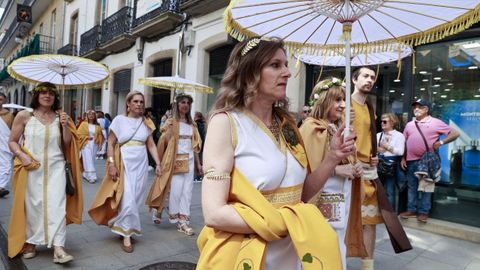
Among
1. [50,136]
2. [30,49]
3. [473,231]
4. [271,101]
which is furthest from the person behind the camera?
[30,49]

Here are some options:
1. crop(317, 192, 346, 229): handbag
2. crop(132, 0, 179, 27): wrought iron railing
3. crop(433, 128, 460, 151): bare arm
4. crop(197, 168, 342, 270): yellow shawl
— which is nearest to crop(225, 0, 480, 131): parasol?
crop(197, 168, 342, 270): yellow shawl

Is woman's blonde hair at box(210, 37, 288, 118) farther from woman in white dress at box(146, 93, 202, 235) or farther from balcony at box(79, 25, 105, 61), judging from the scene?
balcony at box(79, 25, 105, 61)

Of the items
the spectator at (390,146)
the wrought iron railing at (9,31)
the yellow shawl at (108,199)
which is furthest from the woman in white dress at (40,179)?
the wrought iron railing at (9,31)

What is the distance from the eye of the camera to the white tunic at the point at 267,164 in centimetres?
155

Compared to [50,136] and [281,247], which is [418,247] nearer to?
[281,247]

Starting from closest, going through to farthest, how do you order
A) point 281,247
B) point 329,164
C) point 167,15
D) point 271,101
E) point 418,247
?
point 281,247 → point 271,101 → point 329,164 → point 418,247 → point 167,15

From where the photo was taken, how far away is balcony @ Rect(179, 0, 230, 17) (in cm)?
985

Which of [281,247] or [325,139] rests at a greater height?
[325,139]

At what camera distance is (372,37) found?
245 cm

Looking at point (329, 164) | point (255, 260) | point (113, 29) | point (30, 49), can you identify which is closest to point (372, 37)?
point (329, 164)

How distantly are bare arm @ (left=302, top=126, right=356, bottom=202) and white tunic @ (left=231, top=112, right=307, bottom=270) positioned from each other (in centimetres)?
23

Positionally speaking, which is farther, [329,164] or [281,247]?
[329,164]

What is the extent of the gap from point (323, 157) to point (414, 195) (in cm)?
372

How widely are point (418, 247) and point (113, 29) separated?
14.2m
